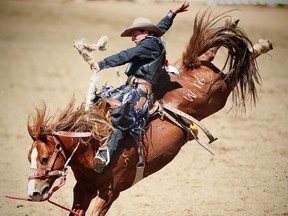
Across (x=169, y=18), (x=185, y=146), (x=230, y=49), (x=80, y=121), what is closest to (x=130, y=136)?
(x=80, y=121)

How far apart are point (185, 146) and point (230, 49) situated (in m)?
3.36

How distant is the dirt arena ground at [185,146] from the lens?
636 cm

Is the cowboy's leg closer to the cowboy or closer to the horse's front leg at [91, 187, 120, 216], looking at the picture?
the cowboy

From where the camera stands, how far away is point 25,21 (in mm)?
16656

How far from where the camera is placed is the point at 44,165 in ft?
14.2

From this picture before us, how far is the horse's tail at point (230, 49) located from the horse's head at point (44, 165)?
1808mm

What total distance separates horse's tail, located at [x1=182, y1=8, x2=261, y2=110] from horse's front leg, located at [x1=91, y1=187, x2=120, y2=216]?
1.66 metres

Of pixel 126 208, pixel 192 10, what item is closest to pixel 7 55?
pixel 192 10

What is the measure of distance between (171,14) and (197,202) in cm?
252

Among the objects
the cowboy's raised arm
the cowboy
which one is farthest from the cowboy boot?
the cowboy's raised arm

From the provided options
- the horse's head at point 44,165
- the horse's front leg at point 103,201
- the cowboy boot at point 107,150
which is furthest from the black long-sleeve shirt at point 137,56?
the horse's front leg at point 103,201

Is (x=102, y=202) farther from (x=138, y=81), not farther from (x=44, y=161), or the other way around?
(x=138, y=81)

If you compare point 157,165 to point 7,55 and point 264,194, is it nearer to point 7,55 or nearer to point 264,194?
point 264,194

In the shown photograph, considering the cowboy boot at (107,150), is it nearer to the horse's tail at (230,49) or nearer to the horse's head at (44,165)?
the horse's head at (44,165)
